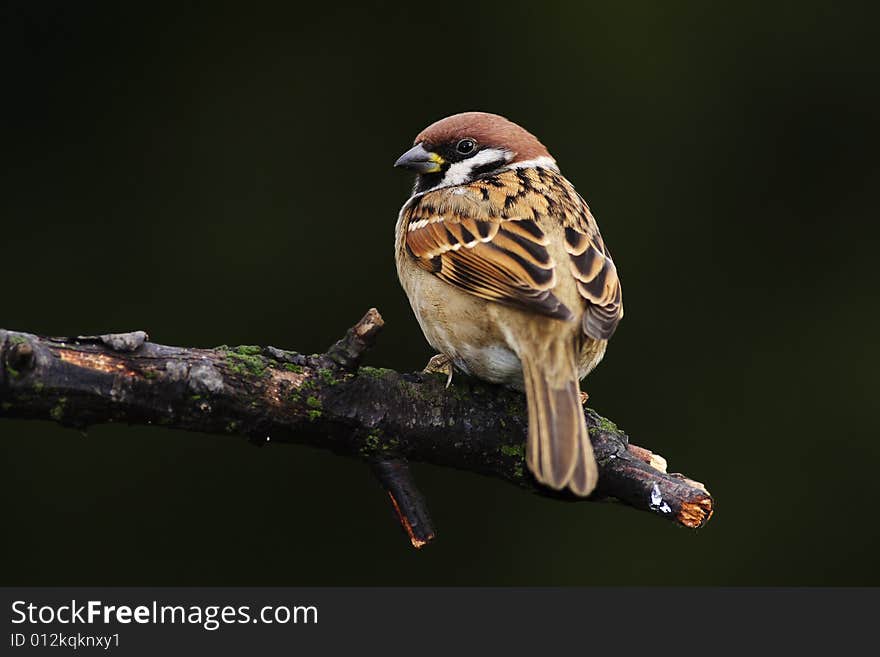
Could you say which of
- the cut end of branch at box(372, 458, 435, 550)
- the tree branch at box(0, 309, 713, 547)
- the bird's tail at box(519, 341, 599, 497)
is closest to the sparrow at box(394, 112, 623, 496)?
the bird's tail at box(519, 341, 599, 497)

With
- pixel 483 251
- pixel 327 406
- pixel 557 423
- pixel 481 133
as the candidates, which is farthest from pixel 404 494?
pixel 481 133

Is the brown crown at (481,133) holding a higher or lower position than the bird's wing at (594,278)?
higher

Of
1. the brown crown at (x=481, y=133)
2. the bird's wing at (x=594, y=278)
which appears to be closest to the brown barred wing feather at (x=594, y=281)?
the bird's wing at (x=594, y=278)

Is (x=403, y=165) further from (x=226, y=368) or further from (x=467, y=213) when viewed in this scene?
(x=226, y=368)

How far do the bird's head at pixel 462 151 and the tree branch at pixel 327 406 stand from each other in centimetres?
107

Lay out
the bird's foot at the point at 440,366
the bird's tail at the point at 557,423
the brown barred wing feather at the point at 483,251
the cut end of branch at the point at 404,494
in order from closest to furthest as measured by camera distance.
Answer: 1. the bird's tail at the point at 557,423
2. the cut end of branch at the point at 404,494
3. the brown barred wing feather at the point at 483,251
4. the bird's foot at the point at 440,366

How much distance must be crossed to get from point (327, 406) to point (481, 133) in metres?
1.63

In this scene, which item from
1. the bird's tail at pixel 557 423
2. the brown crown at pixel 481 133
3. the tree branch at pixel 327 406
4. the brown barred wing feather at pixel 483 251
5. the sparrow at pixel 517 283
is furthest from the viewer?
the brown crown at pixel 481 133

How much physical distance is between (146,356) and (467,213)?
1.35 meters

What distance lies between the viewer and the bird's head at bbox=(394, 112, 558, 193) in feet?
13.5

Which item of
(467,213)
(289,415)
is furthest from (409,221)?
(289,415)

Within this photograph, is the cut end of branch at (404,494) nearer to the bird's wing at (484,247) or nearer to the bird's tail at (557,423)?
the bird's tail at (557,423)

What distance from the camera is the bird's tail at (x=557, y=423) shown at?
284 centimetres

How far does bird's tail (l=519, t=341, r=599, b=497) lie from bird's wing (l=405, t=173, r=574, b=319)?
0.48 ft
